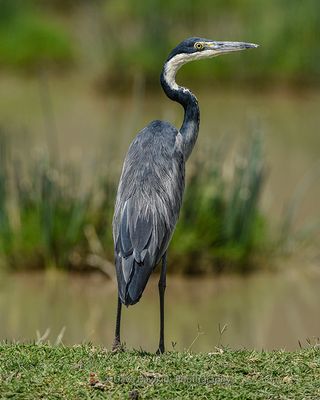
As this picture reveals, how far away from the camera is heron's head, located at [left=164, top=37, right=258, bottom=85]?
→ 261 inches

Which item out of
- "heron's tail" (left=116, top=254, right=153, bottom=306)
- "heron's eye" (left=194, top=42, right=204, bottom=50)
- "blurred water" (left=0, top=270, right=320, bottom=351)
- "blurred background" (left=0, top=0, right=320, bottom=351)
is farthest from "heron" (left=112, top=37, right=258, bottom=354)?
"blurred water" (left=0, top=270, right=320, bottom=351)

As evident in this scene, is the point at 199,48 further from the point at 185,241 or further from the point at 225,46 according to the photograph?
the point at 185,241

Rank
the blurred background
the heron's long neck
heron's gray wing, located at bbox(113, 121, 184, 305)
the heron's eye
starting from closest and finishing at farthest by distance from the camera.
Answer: heron's gray wing, located at bbox(113, 121, 184, 305)
the heron's long neck
the heron's eye
the blurred background

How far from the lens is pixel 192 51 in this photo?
671 cm

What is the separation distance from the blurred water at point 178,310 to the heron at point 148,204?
1.88 m

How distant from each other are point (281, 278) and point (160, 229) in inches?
164

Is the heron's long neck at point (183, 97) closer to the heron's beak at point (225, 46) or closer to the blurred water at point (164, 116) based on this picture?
the heron's beak at point (225, 46)

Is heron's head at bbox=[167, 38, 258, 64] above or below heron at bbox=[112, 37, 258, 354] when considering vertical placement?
above

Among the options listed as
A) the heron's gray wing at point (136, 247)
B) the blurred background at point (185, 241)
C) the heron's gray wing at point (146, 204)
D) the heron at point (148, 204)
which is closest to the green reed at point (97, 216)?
the blurred background at point (185, 241)

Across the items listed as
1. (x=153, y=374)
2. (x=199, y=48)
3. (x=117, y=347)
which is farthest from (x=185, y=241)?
(x=153, y=374)

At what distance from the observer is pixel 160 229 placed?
19.3ft

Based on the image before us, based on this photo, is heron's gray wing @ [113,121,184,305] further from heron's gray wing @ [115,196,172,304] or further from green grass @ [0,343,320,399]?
green grass @ [0,343,320,399]

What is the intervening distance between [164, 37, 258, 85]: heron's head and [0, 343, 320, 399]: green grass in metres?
1.81

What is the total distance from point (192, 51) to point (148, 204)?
1211mm
